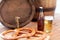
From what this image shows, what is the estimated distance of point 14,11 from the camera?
1010mm

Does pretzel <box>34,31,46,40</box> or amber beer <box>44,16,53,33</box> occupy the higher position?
amber beer <box>44,16,53,33</box>

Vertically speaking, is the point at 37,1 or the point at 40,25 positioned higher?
the point at 37,1

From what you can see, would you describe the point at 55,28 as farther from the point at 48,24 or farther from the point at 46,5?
the point at 46,5

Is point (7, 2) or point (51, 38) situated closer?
point (51, 38)

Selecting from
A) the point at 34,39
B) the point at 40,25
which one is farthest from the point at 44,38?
the point at 40,25

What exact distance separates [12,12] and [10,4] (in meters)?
0.06

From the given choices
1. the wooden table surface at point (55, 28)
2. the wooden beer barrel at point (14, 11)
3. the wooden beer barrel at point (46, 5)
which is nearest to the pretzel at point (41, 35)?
the wooden table surface at point (55, 28)

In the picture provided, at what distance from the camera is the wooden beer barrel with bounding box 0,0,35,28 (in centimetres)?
100

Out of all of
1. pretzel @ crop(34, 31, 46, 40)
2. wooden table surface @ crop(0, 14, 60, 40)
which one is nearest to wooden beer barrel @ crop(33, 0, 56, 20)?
wooden table surface @ crop(0, 14, 60, 40)

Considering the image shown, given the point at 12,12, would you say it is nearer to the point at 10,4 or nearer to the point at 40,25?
the point at 10,4

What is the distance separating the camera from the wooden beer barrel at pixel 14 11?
100cm

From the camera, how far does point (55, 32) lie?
0.99 meters

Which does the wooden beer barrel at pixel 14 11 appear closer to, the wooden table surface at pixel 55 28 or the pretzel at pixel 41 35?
the wooden table surface at pixel 55 28

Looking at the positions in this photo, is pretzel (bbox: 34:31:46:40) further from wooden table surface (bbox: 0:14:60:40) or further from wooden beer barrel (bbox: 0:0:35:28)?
wooden beer barrel (bbox: 0:0:35:28)
